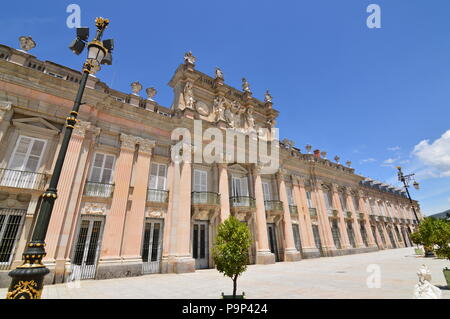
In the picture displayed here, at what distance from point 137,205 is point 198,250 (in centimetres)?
529

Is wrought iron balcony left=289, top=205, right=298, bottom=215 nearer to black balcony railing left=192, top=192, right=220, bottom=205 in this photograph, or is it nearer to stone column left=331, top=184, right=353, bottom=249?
stone column left=331, top=184, right=353, bottom=249

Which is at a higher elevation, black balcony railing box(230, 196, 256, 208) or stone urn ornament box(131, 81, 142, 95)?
stone urn ornament box(131, 81, 142, 95)

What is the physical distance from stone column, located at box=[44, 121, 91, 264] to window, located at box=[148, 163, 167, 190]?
13.6 ft

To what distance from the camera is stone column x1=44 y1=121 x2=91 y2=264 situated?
9.36 m

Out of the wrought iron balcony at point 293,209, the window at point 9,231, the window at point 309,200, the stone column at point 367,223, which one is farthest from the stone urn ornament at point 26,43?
the stone column at point 367,223

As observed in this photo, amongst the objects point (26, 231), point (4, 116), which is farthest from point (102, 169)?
point (4, 116)

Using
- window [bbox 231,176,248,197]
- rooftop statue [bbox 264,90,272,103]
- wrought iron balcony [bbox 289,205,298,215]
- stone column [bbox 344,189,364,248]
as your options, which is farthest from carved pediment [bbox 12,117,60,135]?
stone column [bbox 344,189,364,248]

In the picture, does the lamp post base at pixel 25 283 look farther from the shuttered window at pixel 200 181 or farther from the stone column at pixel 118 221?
the shuttered window at pixel 200 181

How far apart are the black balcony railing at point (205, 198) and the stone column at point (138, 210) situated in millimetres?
3281

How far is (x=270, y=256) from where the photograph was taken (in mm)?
15578

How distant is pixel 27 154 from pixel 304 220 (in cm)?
2137

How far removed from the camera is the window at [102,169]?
1201 cm
